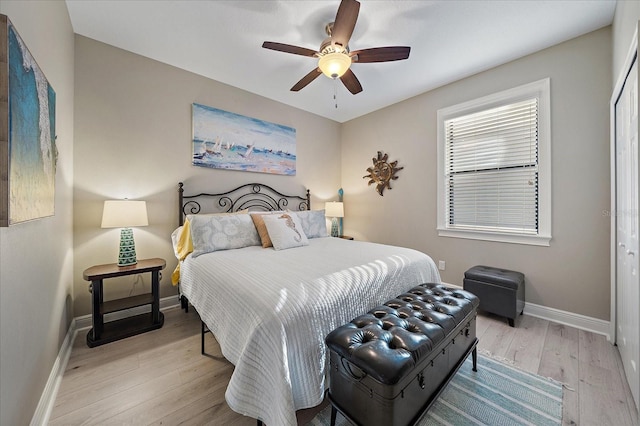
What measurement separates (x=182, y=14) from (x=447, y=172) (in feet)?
10.7

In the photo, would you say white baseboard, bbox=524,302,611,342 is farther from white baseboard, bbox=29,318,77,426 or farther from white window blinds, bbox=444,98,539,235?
white baseboard, bbox=29,318,77,426

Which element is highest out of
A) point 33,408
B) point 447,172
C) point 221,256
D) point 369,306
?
point 447,172

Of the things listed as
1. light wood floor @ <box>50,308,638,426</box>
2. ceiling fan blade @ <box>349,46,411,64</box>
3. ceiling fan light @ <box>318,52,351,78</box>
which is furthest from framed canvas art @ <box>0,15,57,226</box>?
ceiling fan blade @ <box>349,46,411,64</box>

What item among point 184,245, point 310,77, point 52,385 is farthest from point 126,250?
point 310,77

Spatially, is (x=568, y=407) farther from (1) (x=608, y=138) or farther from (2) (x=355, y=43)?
(2) (x=355, y=43)

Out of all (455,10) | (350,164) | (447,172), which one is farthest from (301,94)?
(447,172)

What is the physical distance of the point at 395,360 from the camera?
1.05 metres

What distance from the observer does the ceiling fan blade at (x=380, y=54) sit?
195cm

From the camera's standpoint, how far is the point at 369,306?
5.33 ft

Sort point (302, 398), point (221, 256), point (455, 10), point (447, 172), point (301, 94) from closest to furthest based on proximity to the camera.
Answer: point (302, 398) < point (455, 10) < point (221, 256) < point (447, 172) < point (301, 94)

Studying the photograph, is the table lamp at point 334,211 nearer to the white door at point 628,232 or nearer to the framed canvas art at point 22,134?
the white door at point 628,232

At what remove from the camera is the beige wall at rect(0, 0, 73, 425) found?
3.29 ft

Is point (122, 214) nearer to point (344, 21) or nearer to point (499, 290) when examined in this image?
point (344, 21)

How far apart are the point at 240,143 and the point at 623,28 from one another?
3563 millimetres
